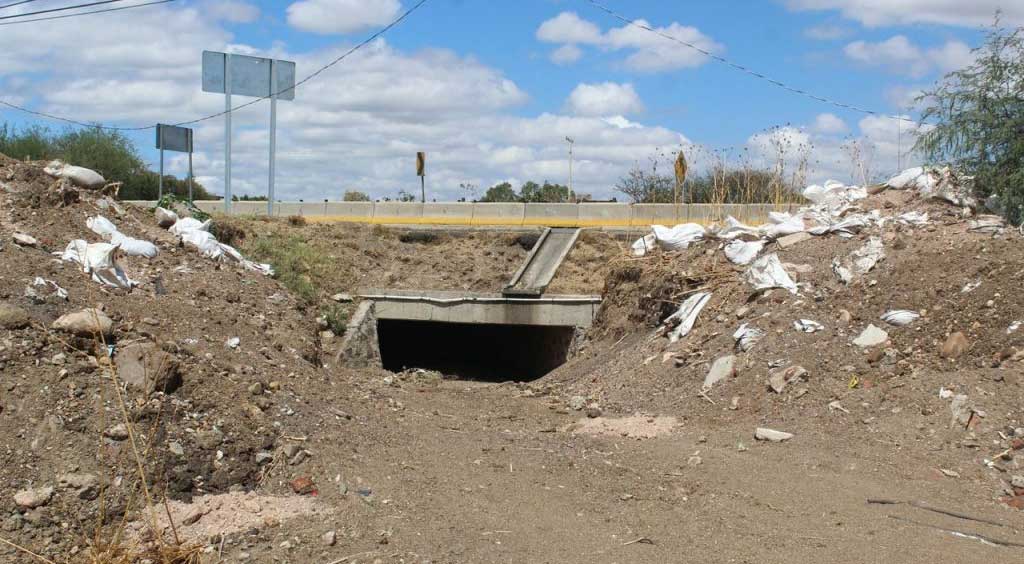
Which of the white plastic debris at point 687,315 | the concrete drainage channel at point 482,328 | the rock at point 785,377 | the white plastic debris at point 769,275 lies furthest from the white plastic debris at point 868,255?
the concrete drainage channel at point 482,328

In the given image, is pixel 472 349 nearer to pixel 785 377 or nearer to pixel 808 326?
pixel 808 326

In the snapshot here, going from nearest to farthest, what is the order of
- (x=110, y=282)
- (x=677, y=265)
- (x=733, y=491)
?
(x=733, y=491)
(x=110, y=282)
(x=677, y=265)

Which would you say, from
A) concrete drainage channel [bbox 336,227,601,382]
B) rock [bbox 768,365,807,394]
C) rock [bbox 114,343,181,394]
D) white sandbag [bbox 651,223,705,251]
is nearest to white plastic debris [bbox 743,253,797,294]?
rock [bbox 768,365,807,394]

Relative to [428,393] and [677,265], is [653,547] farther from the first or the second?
[677,265]

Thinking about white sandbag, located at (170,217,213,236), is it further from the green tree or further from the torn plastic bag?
the green tree

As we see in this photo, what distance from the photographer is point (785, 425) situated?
369 inches

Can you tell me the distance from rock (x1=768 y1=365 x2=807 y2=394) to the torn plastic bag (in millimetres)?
6980

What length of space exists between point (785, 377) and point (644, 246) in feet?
17.3

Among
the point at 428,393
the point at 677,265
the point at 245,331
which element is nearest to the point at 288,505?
the point at 245,331

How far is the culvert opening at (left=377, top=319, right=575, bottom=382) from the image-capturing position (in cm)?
1888

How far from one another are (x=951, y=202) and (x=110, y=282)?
33.5 ft

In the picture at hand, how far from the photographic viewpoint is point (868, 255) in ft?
38.0

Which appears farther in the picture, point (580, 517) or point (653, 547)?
point (580, 517)

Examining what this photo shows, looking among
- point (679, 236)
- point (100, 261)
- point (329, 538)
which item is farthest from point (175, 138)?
point (329, 538)
